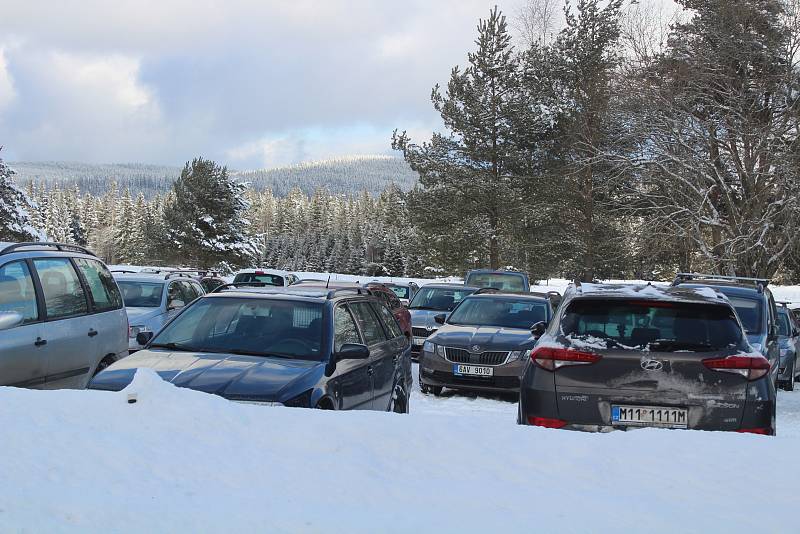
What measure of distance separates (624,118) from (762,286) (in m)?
17.8

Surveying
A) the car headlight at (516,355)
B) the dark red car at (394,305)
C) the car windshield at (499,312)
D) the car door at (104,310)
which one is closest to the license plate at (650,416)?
the car door at (104,310)

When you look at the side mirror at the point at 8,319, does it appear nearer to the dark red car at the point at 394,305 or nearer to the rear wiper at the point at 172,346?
the rear wiper at the point at 172,346

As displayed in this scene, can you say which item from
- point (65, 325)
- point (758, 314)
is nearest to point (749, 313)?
point (758, 314)

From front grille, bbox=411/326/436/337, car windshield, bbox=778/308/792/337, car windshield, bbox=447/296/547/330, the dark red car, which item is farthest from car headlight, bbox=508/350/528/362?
car windshield, bbox=778/308/792/337

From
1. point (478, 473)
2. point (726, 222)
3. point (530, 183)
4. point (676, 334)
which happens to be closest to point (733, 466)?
point (478, 473)

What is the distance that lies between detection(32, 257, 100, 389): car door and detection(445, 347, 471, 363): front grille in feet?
16.8

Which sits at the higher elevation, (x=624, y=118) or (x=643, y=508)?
(x=624, y=118)

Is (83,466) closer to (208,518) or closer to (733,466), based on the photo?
(208,518)

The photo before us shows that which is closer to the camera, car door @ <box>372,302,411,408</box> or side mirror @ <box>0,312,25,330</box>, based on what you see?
side mirror @ <box>0,312,25,330</box>

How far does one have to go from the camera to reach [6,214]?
3847 centimetres

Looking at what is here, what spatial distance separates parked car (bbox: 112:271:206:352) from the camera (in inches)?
494

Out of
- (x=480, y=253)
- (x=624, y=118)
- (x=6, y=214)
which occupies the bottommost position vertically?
(x=480, y=253)

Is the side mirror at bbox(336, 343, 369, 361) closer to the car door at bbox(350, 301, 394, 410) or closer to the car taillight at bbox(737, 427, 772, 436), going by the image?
the car door at bbox(350, 301, 394, 410)

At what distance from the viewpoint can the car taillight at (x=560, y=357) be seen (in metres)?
5.49
